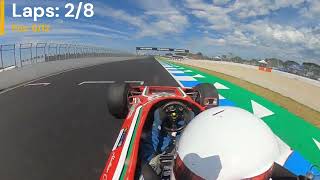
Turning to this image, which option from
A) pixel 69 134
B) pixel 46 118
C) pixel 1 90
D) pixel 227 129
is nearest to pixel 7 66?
pixel 1 90

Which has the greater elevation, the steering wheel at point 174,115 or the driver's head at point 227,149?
the driver's head at point 227,149

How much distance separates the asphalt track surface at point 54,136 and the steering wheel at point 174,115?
49.0 inches

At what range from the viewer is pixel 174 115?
496 centimetres

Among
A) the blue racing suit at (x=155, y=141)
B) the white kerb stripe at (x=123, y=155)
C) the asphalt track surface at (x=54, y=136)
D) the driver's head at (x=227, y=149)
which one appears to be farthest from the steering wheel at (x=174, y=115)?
the driver's head at (x=227, y=149)

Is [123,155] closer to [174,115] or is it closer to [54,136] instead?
[174,115]

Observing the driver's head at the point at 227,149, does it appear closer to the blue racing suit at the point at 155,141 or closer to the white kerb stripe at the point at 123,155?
the white kerb stripe at the point at 123,155

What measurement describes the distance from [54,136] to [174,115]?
3150 mm

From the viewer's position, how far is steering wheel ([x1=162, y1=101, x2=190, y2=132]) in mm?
4922

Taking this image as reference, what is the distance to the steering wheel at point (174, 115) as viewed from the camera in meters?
4.92

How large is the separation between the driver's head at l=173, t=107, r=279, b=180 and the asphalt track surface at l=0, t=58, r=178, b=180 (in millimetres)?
2787

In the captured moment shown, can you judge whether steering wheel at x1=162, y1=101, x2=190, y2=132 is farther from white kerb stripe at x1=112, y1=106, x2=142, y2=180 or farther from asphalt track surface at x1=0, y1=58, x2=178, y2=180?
asphalt track surface at x1=0, y1=58, x2=178, y2=180

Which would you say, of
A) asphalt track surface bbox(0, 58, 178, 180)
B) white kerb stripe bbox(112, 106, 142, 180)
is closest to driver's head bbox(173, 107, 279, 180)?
white kerb stripe bbox(112, 106, 142, 180)

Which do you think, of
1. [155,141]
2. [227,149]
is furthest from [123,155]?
[227,149]

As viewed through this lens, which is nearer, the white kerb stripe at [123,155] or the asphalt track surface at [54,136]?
the white kerb stripe at [123,155]
